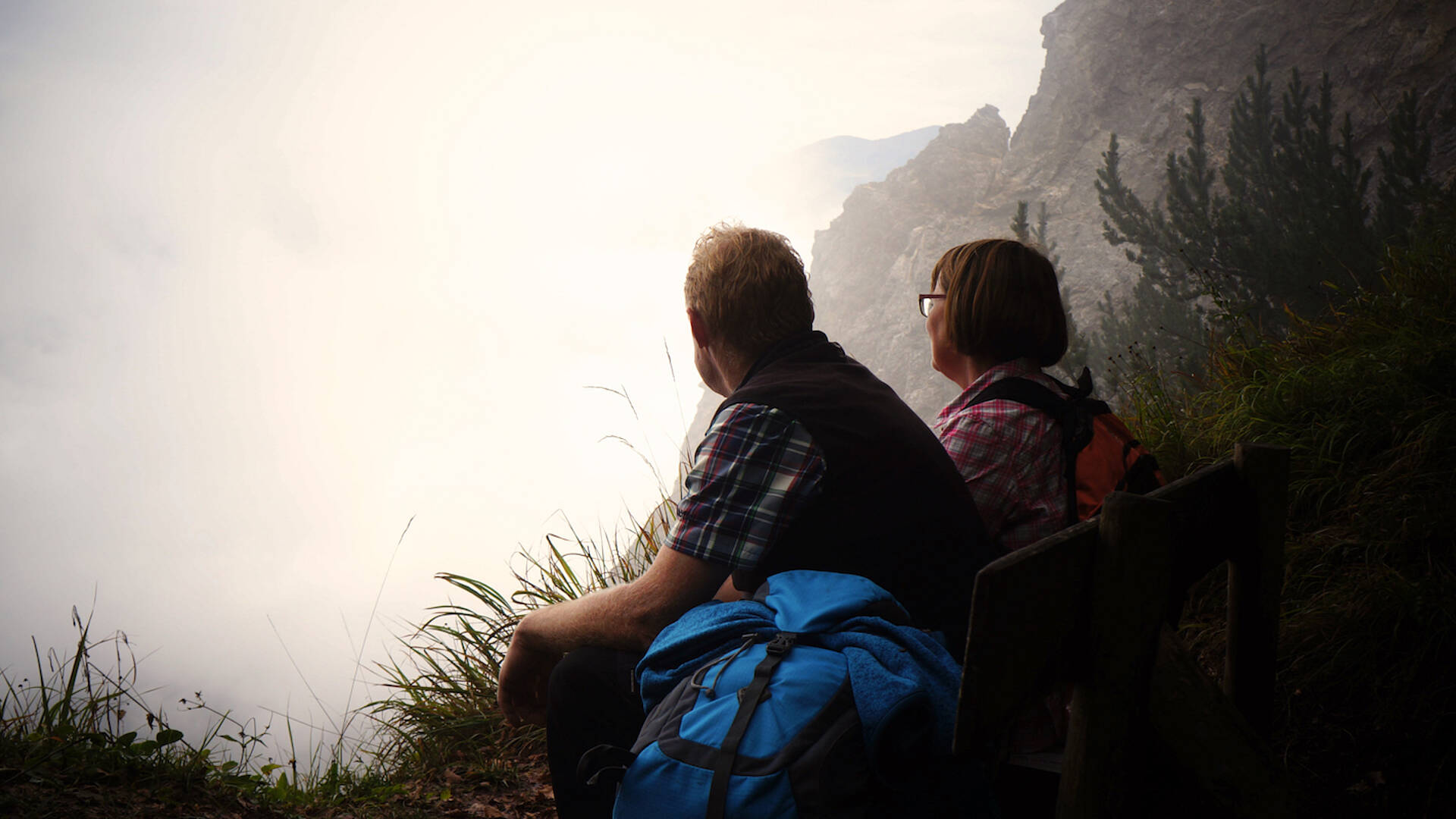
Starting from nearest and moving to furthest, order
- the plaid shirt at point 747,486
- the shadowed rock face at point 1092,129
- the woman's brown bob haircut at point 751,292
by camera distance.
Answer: the plaid shirt at point 747,486 < the woman's brown bob haircut at point 751,292 < the shadowed rock face at point 1092,129

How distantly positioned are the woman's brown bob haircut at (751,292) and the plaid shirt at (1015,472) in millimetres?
435

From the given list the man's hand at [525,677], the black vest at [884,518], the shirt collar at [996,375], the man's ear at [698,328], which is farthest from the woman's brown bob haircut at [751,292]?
the man's hand at [525,677]

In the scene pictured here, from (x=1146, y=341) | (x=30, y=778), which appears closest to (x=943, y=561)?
(x=30, y=778)

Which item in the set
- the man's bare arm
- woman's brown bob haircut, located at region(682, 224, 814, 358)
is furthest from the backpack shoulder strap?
the man's bare arm

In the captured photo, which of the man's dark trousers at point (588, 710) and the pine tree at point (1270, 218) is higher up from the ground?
the pine tree at point (1270, 218)

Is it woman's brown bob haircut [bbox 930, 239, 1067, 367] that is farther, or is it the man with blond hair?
woman's brown bob haircut [bbox 930, 239, 1067, 367]

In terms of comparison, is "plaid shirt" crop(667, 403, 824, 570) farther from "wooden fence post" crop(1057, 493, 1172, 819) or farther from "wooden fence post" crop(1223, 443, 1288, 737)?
"wooden fence post" crop(1223, 443, 1288, 737)

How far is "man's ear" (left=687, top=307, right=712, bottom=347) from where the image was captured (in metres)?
1.70

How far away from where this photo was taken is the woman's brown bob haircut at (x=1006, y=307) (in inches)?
67.6

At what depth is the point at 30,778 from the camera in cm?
186

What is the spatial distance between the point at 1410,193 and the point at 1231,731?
9.24 metres

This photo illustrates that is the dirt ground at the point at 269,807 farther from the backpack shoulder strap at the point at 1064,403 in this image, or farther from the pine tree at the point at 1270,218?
the pine tree at the point at 1270,218

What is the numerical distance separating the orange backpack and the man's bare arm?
72 cm

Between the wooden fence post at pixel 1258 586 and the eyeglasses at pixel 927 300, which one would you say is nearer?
the wooden fence post at pixel 1258 586
